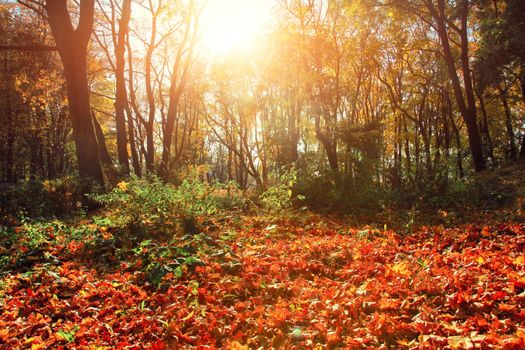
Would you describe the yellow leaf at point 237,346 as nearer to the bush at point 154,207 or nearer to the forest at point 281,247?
the forest at point 281,247

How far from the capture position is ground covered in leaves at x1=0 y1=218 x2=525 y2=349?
2.79m

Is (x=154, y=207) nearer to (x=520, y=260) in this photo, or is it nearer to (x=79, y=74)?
(x=520, y=260)

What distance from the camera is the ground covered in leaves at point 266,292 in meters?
2.79

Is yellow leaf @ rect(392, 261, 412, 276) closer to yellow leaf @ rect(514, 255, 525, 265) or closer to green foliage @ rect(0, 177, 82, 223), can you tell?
yellow leaf @ rect(514, 255, 525, 265)

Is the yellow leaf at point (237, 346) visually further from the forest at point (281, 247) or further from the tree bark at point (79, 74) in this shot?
the tree bark at point (79, 74)

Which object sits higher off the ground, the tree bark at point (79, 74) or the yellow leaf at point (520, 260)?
the tree bark at point (79, 74)

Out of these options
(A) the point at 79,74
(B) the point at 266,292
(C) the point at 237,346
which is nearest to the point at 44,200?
(A) the point at 79,74

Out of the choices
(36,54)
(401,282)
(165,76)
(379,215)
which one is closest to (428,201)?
(379,215)

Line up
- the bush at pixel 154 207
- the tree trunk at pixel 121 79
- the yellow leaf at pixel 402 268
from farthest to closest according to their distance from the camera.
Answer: the tree trunk at pixel 121 79, the bush at pixel 154 207, the yellow leaf at pixel 402 268

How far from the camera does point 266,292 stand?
3.81m

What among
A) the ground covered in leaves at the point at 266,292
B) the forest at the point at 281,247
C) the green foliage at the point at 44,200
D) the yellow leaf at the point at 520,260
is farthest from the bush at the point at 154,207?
the yellow leaf at the point at 520,260

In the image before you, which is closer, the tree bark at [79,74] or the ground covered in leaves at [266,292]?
the ground covered in leaves at [266,292]

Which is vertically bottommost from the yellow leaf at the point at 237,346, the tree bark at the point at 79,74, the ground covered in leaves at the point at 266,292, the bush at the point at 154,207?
the yellow leaf at the point at 237,346

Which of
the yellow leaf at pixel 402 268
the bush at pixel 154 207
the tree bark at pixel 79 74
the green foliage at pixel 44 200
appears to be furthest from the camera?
the tree bark at pixel 79 74
